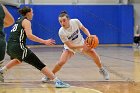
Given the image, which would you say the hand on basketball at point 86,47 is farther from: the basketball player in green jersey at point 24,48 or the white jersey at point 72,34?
the basketball player in green jersey at point 24,48

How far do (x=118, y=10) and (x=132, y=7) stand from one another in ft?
2.78

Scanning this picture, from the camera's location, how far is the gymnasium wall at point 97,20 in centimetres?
2039

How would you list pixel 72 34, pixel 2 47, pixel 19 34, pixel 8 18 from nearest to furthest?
pixel 8 18, pixel 2 47, pixel 19 34, pixel 72 34

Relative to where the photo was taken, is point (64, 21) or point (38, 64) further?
point (64, 21)

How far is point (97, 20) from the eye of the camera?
20.8 m

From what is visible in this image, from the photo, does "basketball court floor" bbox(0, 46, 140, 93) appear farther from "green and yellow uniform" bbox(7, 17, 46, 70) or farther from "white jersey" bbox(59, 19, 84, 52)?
"white jersey" bbox(59, 19, 84, 52)

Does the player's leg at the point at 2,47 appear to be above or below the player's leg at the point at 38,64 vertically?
above

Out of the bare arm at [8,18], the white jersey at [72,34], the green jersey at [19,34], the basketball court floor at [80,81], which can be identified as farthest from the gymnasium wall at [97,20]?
the bare arm at [8,18]

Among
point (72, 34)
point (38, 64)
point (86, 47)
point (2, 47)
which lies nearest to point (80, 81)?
point (86, 47)

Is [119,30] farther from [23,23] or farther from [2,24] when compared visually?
[2,24]

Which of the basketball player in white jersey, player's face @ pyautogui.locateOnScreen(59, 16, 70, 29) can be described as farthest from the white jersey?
player's face @ pyautogui.locateOnScreen(59, 16, 70, 29)

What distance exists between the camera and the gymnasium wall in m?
20.4

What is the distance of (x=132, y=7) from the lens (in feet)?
68.6

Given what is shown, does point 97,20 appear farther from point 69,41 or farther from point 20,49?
point 20,49
